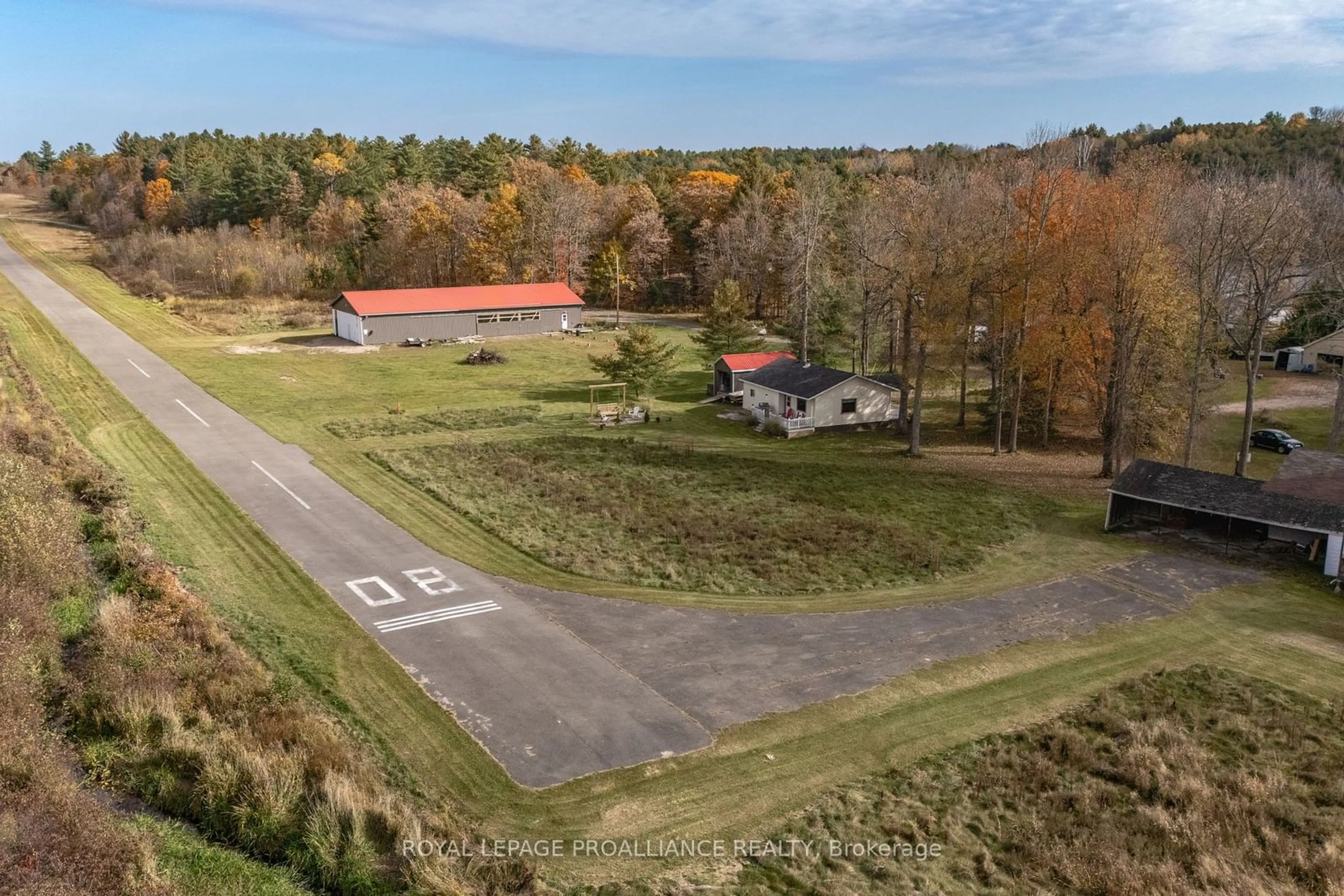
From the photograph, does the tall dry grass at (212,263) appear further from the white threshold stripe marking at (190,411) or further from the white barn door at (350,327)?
the white threshold stripe marking at (190,411)

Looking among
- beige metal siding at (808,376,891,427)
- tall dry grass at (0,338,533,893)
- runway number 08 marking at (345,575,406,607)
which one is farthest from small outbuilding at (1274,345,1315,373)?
tall dry grass at (0,338,533,893)

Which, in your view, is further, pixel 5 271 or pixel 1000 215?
pixel 5 271

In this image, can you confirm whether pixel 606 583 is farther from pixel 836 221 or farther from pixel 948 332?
pixel 836 221

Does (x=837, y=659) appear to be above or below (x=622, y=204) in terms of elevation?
below

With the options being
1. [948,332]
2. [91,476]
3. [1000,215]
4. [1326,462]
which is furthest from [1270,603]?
[91,476]

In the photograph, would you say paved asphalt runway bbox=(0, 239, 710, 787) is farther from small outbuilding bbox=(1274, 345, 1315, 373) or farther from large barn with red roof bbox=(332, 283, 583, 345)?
small outbuilding bbox=(1274, 345, 1315, 373)

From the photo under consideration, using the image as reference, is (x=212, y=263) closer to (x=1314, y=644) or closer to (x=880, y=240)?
(x=880, y=240)

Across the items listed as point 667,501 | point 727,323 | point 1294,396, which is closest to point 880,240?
point 727,323
